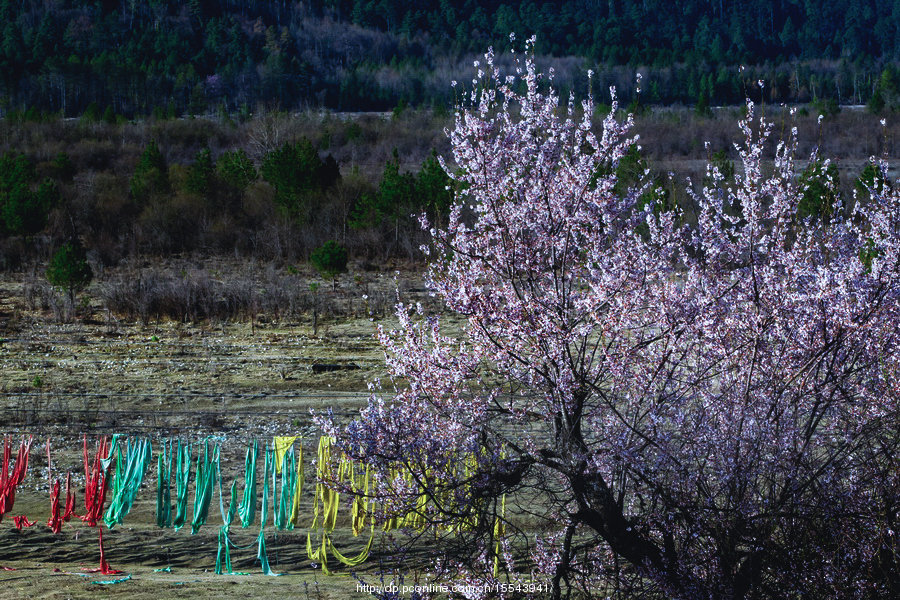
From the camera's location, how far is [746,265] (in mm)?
7117

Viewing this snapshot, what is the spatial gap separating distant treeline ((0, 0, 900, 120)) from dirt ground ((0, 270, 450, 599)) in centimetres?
5329

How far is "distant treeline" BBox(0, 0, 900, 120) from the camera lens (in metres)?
94.7

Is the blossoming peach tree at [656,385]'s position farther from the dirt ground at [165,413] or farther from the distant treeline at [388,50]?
the distant treeline at [388,50]

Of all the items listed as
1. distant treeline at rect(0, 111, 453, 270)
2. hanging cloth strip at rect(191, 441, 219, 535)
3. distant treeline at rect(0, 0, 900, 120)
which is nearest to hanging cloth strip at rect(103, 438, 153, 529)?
hanging cloth strip at rect(191, 441, 219, 535)

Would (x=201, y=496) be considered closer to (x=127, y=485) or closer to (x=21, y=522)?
(x=127, y=485)

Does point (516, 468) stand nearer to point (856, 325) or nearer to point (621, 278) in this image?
point (621, 278)

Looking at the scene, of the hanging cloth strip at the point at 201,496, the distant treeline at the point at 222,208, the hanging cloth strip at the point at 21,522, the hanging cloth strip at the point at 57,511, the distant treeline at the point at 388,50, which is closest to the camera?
the hanging cloth strip at the point at 201,496

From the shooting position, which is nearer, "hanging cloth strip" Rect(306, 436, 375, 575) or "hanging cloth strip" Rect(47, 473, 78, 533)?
"hanging cloth strip" Rect(306, 436, 375, 575)

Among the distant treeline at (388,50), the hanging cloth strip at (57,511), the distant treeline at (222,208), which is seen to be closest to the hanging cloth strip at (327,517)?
the hanging cloth strip at (57,511)

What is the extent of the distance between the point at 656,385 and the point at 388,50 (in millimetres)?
138161

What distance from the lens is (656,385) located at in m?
7.12

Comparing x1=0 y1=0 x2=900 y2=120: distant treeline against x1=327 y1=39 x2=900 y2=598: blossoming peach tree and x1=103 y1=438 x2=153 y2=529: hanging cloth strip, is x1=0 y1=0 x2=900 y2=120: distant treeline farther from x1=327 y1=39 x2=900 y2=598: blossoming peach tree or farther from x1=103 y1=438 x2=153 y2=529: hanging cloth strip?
x1=327 y1=39 x2=900 y2=598: blossoming peach tree

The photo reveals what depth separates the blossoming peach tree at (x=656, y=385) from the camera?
6.43 meters

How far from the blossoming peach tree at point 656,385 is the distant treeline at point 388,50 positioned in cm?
6870
